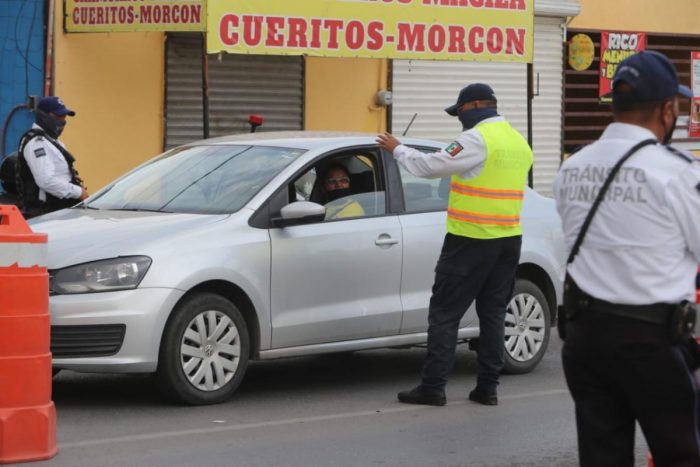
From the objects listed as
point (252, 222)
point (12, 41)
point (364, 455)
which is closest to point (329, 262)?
point (252, 222)

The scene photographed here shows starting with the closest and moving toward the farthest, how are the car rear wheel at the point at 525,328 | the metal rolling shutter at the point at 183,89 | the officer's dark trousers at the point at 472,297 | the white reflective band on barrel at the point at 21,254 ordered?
1. the white reflective band on barrel at the point at 21,254
2. the officer's dark trousers at the point at 472,297
3. the car rear wheel at the point at 525,328
4. the metal rolling shutter at the point at 183,89

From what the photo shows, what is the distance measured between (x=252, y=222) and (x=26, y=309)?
200 cm

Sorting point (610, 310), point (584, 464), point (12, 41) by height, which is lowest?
point (584, 464)

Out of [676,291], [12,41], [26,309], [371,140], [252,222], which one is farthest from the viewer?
[12,41]

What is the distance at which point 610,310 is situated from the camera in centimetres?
440

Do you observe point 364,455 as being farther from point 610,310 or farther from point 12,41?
point 12,41

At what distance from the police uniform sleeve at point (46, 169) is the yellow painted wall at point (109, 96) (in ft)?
15.6

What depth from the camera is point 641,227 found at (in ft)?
14.4

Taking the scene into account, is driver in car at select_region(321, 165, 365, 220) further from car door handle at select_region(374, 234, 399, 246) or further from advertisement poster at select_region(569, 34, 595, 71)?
advertisement poster at select_region(569, 34, 595, 71)

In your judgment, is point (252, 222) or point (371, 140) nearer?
point (252, 222)

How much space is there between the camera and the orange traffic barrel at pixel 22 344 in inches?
262

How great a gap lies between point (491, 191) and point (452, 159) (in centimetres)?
34

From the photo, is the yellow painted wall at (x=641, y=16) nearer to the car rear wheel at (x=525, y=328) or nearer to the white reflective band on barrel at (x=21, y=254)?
the car rear wheel at (x=525, y=328)

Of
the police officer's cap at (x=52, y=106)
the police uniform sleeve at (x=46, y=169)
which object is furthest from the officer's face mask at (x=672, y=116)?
the police officer's cap at (x=52, y=106)
